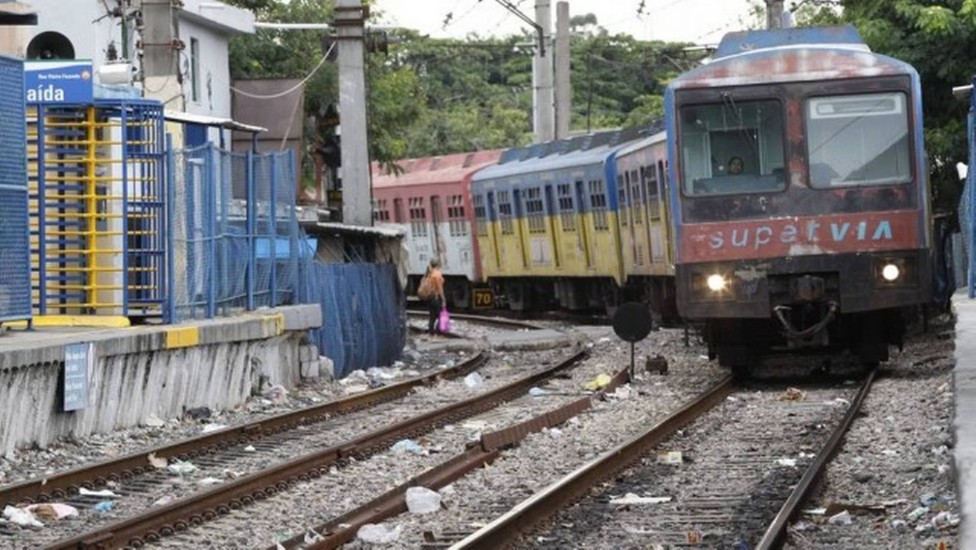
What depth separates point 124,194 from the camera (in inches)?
661

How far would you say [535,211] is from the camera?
122 feet

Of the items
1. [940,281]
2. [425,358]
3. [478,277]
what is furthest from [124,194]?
[478,277]

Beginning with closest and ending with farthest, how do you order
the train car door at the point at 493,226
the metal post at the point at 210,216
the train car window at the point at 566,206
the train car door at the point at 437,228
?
the metal post at the point at 210,216 < the train car window at the point at 566,206 < the train car door at the point at 493,226 < the train car door at the point at 437,228

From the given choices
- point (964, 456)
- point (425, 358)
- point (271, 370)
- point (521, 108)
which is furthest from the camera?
point (521, 108)

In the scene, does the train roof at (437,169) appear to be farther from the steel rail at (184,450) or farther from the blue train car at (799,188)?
the blue train car at (799,188)

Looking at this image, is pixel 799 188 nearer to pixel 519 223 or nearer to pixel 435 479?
pixel 435 479

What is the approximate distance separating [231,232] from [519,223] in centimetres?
1862

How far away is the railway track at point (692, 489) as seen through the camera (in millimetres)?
9750

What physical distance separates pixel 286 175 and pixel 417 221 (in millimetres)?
23821

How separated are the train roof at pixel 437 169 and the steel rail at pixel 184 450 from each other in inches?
869

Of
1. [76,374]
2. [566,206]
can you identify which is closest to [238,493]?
[76,374]

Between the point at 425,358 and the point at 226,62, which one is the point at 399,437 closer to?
the point at 425,358

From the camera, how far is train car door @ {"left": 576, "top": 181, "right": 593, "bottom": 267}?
33.9 metres

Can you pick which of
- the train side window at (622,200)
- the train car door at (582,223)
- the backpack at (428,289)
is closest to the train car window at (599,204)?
the train car door at (582,223)
